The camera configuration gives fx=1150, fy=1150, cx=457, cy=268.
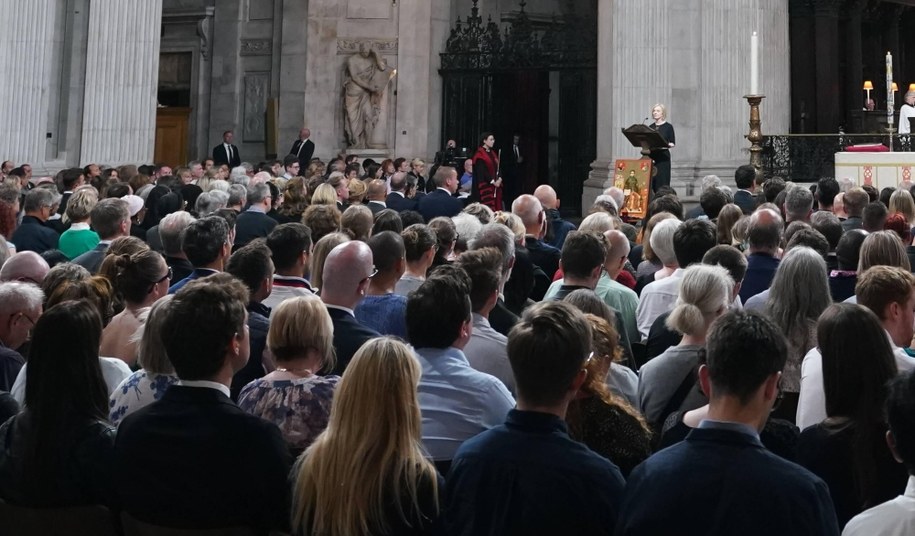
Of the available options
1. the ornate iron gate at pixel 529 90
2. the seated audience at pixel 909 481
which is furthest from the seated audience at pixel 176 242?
the ornate iron gate at pixel 529 90

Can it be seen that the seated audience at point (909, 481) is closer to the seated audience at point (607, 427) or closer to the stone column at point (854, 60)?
the seated audience at point (607, 427)

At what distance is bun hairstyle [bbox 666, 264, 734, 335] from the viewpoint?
5414 millimetres

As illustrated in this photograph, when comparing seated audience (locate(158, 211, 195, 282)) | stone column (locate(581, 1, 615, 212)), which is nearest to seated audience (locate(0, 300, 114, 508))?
seated audience (locate(158, 211, 195, 282))

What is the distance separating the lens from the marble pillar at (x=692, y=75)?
18.9m

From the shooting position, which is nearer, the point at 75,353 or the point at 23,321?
the point at 75,353

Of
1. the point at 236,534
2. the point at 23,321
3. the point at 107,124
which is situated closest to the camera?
the point at 236,534

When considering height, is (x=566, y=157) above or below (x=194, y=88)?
below

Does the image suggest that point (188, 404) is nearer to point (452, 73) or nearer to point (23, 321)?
point (23, 321)

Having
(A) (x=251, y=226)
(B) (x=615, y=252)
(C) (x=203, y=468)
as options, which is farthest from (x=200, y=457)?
(A) (x=251, y=226)

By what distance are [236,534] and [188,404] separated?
476 mm

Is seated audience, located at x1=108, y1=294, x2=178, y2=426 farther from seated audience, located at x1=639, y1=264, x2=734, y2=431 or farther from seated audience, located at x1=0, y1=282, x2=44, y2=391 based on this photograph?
seated audience, located at x1=639, y1=264, x2=734, y2=431

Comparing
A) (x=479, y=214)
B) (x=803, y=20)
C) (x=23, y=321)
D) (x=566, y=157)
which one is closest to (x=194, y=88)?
(x=566, y=157)

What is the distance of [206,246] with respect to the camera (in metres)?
7.05

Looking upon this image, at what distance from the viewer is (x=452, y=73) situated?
24641 millimetres
